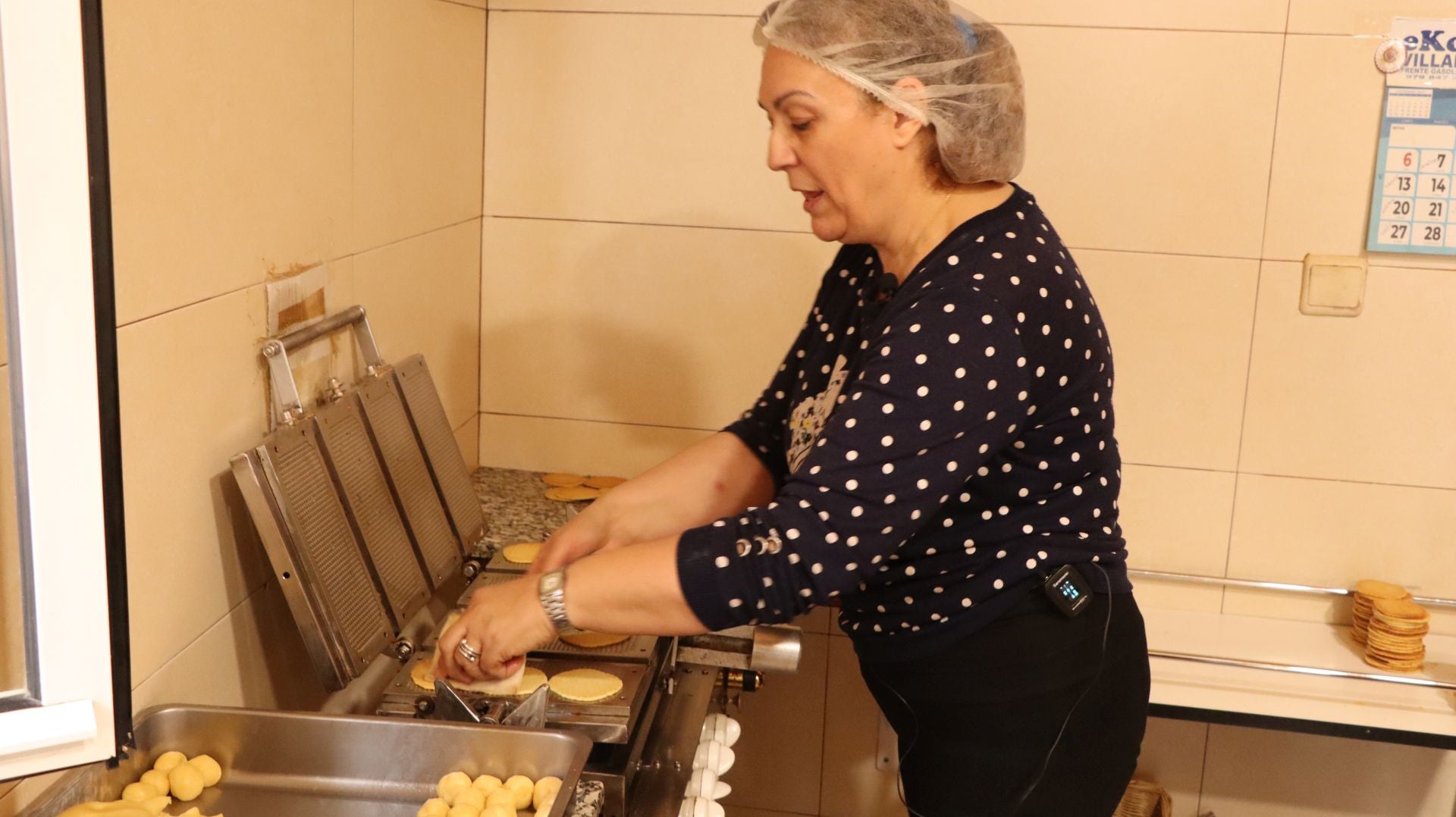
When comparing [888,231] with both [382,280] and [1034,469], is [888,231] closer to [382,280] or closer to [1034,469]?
[1034,469]

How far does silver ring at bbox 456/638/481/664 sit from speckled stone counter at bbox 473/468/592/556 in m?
0.59

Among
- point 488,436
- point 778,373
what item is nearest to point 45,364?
point 778,373

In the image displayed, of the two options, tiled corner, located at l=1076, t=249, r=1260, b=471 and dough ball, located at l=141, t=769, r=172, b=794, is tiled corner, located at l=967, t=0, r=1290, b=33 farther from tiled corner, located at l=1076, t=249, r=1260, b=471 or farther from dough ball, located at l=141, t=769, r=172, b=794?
dough ball, located at l=141, t=769, r=172, b=794

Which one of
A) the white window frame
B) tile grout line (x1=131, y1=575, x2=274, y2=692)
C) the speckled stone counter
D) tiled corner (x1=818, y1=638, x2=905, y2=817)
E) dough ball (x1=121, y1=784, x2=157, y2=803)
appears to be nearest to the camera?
the white window frame

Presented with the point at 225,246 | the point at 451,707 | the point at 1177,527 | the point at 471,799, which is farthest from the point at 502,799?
the point at 1177,527

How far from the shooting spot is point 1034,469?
124 cm

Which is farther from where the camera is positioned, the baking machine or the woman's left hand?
the baking machine

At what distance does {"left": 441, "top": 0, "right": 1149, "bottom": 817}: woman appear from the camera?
1.09 metres

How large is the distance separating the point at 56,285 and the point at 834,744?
1771mm

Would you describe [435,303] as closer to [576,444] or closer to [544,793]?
[576,444]

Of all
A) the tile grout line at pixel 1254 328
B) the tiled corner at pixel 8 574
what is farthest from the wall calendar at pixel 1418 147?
the tiled corner at pixel 8 574

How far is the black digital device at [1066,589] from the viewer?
1.29 meters

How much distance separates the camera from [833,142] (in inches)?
47.7

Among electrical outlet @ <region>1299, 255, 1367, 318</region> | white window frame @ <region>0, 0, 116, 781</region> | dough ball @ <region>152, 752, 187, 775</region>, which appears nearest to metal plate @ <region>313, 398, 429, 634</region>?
dough ball @ <region>152, 752, 187, 775</region>
